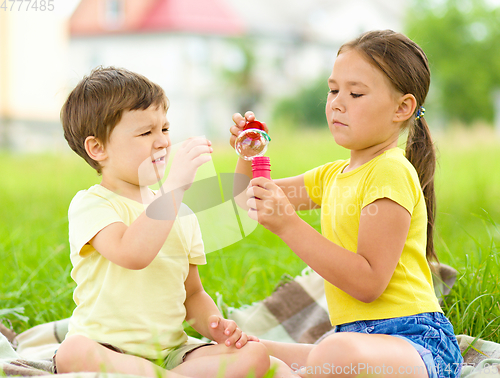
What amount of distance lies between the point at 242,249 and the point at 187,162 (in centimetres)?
193

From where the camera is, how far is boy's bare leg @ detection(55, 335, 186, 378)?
1296 mm

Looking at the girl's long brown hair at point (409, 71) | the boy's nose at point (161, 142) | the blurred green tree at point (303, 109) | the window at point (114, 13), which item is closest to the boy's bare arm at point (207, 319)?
the boy's nose at point (161, 142)

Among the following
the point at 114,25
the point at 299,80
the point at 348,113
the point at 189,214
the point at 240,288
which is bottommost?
the point at 240,288

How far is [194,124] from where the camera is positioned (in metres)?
23.8

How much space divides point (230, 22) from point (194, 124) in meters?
6.32

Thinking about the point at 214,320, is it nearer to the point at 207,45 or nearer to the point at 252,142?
the point at 252,142

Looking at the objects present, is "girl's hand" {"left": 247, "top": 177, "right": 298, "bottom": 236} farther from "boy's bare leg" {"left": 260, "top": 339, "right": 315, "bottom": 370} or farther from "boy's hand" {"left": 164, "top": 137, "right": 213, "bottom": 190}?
"boy's bare leg" {"left": 260, "top": 339, "right": 315, "bottom": 370}

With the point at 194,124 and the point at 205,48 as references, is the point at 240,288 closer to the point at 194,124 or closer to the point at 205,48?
the point at 194,124

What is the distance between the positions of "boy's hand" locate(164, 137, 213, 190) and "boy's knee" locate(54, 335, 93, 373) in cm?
48

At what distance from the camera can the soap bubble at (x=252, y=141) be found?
142 centimetres

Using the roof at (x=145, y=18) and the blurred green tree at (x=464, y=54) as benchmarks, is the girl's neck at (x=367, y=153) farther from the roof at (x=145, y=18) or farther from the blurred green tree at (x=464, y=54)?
the roof at (x=145, y=18)

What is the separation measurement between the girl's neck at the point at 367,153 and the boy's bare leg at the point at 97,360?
794mm

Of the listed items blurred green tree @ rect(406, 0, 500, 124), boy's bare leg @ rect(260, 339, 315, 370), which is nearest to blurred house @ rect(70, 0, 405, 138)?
blurred green tree @ rect(406, 0, 500, 124)

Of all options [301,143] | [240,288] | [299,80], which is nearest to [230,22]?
[299,80]
